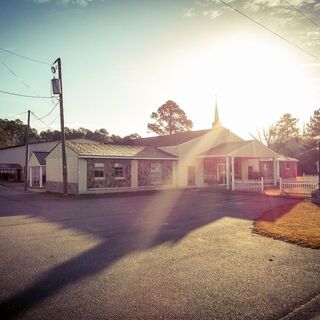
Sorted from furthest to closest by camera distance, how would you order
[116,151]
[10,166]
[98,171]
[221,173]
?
1. [10,166]
2. [221,173]
3. [116,151]
4. [98,171]

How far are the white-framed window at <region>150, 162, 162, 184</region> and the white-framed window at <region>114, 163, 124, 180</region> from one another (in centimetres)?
357

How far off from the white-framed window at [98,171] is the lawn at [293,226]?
1598 cm

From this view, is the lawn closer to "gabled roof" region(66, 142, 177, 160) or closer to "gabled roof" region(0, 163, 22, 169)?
"gabled roof" region(66, 142, 177, 160)

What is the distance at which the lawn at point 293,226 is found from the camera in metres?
8.95

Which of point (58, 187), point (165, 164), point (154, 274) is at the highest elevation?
point (165, 164)

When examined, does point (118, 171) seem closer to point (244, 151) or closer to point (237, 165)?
point (244, 151)

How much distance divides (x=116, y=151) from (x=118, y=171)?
2.16 meters

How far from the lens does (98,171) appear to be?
26.7 m

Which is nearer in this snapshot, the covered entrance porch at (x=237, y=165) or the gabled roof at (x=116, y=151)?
the gabled roof at (x=116, y=151)

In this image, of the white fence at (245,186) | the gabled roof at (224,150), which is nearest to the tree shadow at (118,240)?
the white fence at (245,186)

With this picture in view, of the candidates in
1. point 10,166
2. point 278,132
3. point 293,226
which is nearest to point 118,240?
point 293,226

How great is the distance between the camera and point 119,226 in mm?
11500

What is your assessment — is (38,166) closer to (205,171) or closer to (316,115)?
(205,171)

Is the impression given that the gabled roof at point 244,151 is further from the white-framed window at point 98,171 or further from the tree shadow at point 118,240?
the tree shadow at point 118,240
